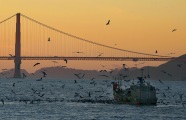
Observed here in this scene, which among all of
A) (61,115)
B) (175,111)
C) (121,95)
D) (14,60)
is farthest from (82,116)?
(14,60)

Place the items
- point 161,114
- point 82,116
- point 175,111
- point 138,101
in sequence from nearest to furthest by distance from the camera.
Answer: point 82,116 < point 161,114 < point 175,111 < point 138,101

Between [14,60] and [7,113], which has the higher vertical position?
[14,60]

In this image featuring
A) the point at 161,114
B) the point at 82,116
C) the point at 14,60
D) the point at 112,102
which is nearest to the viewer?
the point at 82,116

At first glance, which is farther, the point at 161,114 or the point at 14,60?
the point at 14,60

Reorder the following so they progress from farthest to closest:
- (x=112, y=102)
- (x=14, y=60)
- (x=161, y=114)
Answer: (x=14, y=60) < (x=112, y=102) < (x=161, y=114)

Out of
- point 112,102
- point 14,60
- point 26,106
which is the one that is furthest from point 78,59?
point 26,106

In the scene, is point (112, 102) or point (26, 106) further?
point (112, 102)

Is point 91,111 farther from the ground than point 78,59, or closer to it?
closer to it

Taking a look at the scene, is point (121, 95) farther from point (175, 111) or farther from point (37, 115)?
point (37, 115)

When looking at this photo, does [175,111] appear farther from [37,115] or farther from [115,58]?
[115,58]
